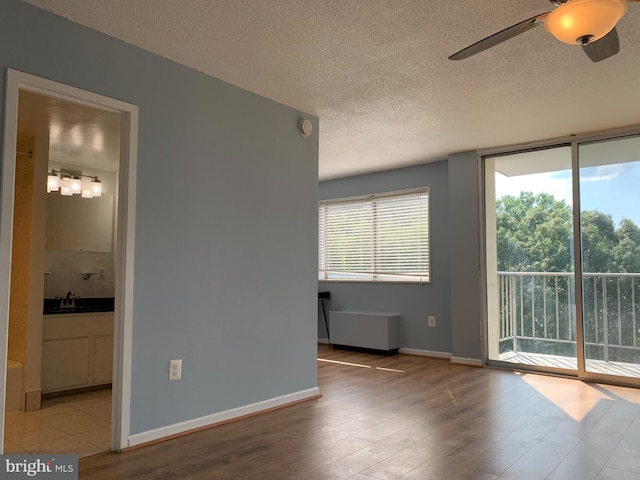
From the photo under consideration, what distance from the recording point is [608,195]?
4523mm

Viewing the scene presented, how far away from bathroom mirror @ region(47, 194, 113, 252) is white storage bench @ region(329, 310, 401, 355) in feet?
9.87

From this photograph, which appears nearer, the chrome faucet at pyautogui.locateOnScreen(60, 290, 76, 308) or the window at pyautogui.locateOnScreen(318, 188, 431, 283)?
the chrome faucet at pyautogui.locateOnScreen(60, 290, 76, 308)

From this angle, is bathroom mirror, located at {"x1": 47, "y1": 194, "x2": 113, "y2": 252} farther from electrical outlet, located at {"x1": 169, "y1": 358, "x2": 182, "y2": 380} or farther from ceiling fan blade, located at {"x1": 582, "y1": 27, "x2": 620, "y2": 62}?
ceiling fan blade, located at {"x1": 582, "y1": 27, "x2": 620, "y2": 62}

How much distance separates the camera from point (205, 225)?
3.30m

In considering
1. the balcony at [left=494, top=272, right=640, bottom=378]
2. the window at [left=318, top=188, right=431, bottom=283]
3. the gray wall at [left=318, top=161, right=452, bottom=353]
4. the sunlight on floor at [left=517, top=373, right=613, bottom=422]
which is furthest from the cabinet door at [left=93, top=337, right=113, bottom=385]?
the balcony at [left=494, top=272, right=640, bottom=378]

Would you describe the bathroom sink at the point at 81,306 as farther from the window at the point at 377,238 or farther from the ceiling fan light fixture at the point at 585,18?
the ceiling fan light fixture at the point at 585,18

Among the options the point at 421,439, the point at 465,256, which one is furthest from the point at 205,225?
the point at 465,256

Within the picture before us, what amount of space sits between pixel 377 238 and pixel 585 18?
476 centimetres

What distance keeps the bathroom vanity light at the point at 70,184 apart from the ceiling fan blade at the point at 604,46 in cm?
435

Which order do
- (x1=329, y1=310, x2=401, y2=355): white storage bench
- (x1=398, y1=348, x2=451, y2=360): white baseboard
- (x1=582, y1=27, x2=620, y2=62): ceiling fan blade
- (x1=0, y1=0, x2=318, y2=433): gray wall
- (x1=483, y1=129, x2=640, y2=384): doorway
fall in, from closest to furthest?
(x1=582, y1=27, x2=620, y2=62): ceiling fan blade → (x1=0, y1=0, x2=318, y2=433): gray wall → (x1=483, y1=129, x2=640, y2=384): doorway → (x1=398, y1=348, x2=451, y2=360): white baseboard → (x1=329, y1=310, x2=401, y2=355): white storage bench

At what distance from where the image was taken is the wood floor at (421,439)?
2486 mm

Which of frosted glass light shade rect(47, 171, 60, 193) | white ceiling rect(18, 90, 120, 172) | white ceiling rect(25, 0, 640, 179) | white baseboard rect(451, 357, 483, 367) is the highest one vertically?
white ceiling rect(25, 0, 640, 179)

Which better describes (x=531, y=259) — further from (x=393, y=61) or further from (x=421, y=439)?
(x=393, y=61)

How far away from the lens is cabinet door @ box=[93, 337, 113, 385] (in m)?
4.38
